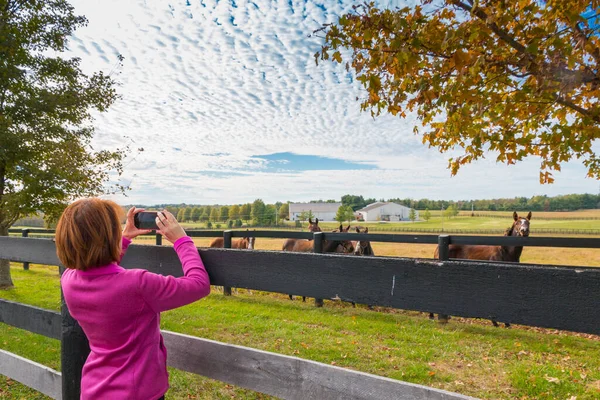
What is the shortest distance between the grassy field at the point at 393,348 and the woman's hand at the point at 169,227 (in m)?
3.01

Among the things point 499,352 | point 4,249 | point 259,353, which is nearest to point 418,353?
point 499,352

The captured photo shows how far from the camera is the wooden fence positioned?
1269 mm

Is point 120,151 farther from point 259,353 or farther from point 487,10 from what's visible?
point 259,353

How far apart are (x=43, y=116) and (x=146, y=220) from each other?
11.1 metres

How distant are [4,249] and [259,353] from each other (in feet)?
8.05

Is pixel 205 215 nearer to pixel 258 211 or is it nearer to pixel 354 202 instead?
pixel 258 211

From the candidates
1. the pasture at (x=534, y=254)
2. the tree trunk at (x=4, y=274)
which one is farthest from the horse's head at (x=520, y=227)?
the tree trunk at (x=4, y=274)

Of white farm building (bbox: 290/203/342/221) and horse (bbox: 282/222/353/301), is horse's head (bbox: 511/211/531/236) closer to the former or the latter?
horse (bbox: 282/222/353/301)

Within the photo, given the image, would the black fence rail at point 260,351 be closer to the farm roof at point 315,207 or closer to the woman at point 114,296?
the woman at point 114,296

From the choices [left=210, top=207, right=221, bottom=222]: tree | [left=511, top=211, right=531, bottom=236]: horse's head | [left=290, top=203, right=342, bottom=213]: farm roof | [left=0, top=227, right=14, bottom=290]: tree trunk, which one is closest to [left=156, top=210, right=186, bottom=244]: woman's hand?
[left=511, top=211, right=531, bottom=236]: horse's head

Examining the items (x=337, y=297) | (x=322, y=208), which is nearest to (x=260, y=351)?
(x=337, y=297)

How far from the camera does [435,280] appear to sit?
1.45 meters

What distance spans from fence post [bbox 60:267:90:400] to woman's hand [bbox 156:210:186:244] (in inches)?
38.3

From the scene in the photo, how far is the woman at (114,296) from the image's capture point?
171cm
